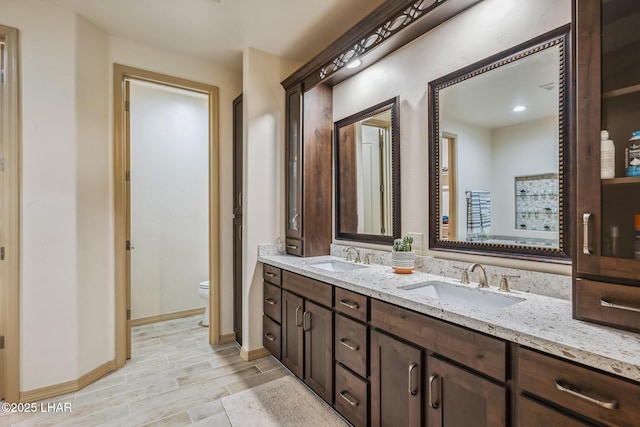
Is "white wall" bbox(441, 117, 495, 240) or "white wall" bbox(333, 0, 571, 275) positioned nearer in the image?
"white wall" bbox(333, 0, 571, 275)

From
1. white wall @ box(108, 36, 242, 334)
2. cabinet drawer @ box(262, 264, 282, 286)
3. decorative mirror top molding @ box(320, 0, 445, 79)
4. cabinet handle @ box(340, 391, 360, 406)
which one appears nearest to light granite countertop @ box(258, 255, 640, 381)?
cabinet handle @ box(340, 391, 360, 406)

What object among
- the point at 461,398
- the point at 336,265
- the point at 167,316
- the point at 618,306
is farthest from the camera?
the point at 167,316

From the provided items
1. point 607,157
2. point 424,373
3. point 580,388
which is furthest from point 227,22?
point 580,388

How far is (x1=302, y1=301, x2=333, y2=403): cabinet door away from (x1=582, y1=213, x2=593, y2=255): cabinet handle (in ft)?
4.21

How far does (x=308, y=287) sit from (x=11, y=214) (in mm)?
2056

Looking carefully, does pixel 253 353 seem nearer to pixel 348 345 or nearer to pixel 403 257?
pixel 348 345

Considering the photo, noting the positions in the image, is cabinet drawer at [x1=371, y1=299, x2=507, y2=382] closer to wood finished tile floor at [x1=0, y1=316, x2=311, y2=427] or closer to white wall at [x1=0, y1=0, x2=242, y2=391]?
wood finished tile floor at [x1=0, y1=316, x2=311, y2=427]

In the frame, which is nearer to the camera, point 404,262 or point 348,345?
point 348,345

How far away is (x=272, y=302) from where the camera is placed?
267 centimetres

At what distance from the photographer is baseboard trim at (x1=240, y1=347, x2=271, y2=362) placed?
2771 millimetres

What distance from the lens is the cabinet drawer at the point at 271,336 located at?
2.61 m

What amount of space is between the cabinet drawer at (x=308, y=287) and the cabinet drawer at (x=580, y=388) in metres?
1.12

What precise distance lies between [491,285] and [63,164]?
9.54 feet

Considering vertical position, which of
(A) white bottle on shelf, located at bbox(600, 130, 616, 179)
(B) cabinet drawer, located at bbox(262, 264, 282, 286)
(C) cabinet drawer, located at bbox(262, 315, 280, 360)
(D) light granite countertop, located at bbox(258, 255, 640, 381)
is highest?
(A) white bottle on shelf, located at bbox(600, 130, 616, 179)
